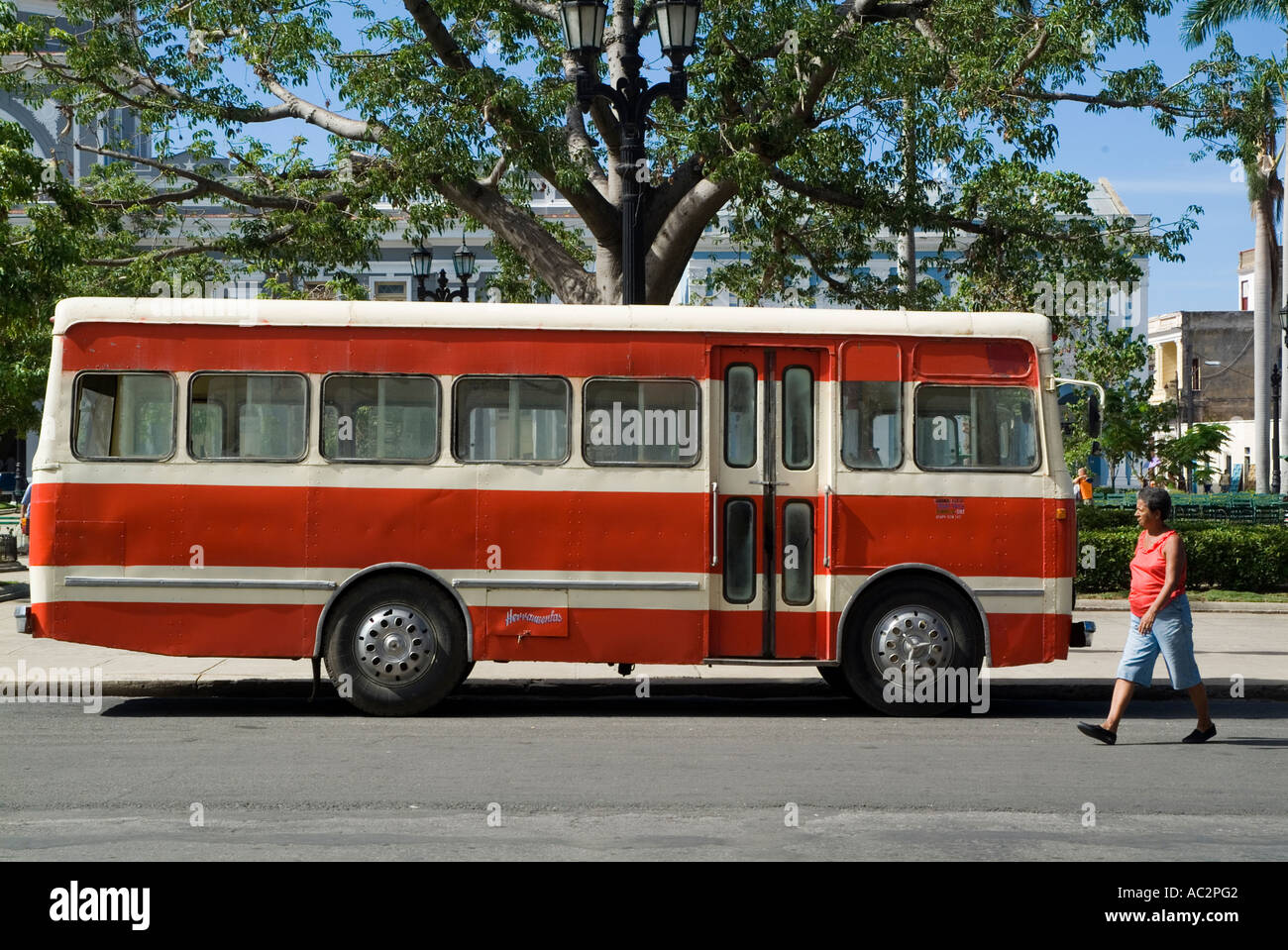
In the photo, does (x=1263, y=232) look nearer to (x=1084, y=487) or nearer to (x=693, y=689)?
(x=1084, y=487)

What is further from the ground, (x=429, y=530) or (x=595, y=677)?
(x=429, y=530)

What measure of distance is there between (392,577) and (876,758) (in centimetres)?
394

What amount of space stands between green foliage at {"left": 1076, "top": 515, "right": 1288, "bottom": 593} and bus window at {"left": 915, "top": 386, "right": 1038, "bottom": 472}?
10515 mm

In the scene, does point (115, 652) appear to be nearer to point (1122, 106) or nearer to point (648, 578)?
point (648, 578)

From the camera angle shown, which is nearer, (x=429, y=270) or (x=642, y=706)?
(x=642, y=706)

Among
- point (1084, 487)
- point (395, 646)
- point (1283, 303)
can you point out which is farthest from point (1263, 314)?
point (395, 646)

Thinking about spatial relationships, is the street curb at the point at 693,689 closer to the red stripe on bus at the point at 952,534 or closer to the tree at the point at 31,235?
the red stripe on bus at the point at 952,534

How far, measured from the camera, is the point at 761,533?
1158 cm

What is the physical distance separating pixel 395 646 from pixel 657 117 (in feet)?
38.8

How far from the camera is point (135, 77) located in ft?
69.7

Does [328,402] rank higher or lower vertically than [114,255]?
lower

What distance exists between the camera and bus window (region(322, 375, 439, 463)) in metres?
11.5

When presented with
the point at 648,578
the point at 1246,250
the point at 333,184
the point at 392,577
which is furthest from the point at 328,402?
the point at 1246,250
